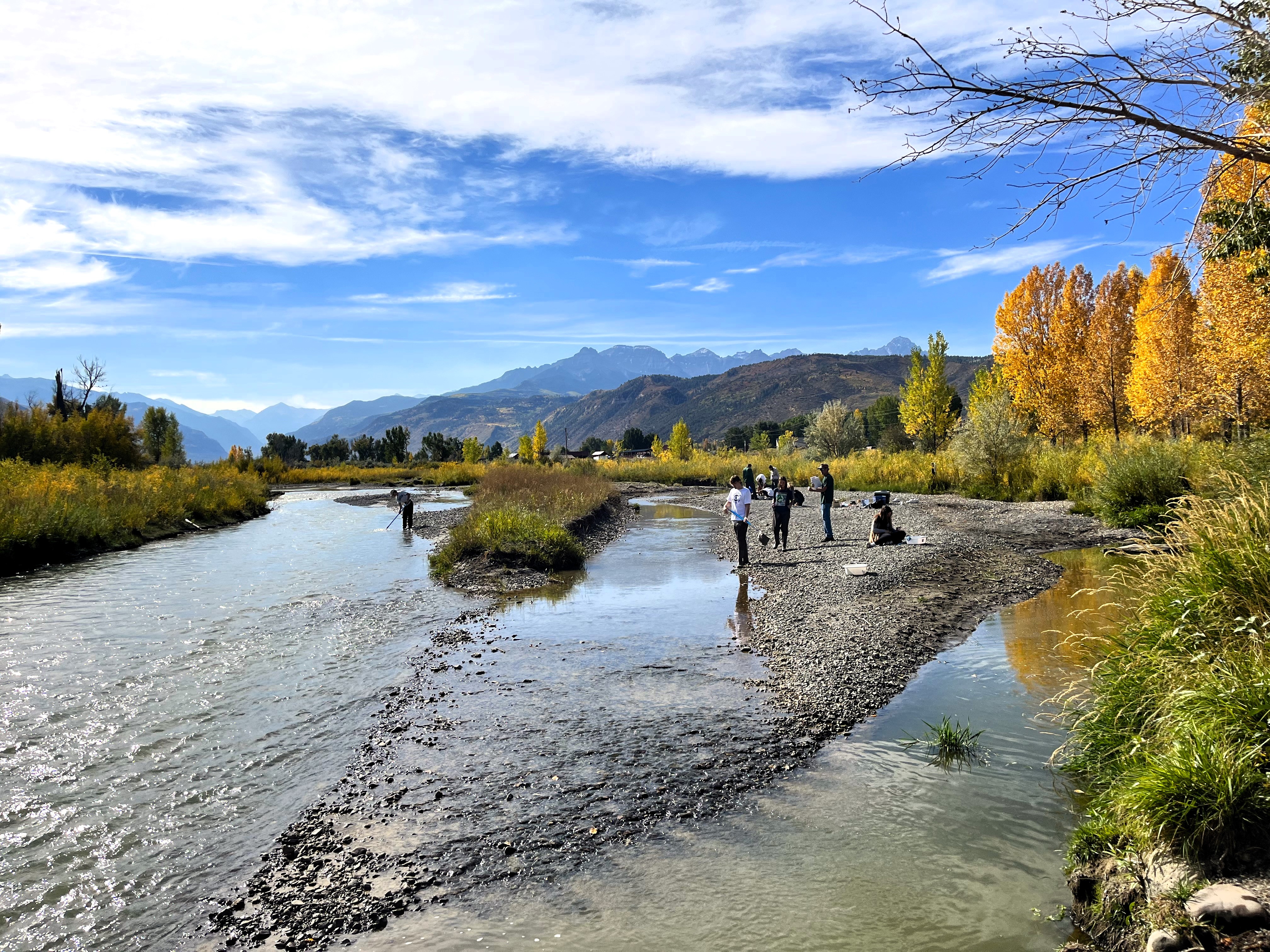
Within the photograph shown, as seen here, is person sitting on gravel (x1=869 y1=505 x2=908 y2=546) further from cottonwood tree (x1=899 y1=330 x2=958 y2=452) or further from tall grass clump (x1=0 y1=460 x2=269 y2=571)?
cottonwood tree (x1=899 y1=330 x2=958 y2=452)

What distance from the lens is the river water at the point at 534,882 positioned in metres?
4.71

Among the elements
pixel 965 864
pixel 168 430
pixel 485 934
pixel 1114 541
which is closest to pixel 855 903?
pixel 965 864

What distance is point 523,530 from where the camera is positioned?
21.0m

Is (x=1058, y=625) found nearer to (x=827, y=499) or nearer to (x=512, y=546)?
(x=827, y=499)

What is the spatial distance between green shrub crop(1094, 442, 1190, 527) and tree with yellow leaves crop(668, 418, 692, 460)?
53.4 meters

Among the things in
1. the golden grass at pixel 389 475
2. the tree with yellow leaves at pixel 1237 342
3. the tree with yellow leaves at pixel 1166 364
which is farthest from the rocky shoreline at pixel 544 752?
the golden grass at pixel 389 475

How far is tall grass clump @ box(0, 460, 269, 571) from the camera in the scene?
70.9 feet

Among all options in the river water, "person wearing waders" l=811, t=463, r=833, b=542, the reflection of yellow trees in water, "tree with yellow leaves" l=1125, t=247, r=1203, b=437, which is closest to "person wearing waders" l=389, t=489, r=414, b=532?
the river water

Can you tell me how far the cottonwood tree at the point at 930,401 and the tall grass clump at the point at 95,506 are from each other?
41570 mm

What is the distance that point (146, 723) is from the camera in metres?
8.65

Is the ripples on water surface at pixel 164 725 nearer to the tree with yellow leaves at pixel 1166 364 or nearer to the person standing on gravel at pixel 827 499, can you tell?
the person standing on gravel at pixel 827 499

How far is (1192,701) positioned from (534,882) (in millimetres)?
4754

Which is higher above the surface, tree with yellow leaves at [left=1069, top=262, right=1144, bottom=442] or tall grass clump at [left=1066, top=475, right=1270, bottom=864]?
tree with yellow leaves at [left=1069, top=262, right=1144, bottom=442]

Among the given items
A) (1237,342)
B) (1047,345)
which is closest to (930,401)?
(1047,345)
